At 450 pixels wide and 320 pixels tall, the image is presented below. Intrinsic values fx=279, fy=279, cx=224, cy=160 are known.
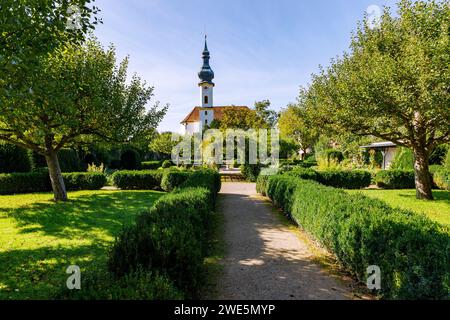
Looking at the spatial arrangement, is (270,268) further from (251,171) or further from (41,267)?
(251,171)

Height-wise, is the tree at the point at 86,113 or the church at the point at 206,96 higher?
the church at the point at 206,96

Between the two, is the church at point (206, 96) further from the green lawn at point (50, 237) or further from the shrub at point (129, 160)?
the green lawn at point (50, 237)

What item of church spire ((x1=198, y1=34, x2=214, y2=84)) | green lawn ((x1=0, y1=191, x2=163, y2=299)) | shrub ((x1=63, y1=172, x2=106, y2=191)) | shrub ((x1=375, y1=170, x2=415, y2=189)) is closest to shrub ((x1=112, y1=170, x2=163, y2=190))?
shrub ((x1=63, y1=172, x2=106, y2=191))

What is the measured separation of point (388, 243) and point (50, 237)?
8377 mm

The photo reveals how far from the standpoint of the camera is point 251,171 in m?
24.9

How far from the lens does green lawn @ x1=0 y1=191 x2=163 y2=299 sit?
5234 mm

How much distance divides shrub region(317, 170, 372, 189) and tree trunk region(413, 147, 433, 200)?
18.8ft

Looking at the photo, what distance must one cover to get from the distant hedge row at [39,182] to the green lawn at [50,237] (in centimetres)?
212

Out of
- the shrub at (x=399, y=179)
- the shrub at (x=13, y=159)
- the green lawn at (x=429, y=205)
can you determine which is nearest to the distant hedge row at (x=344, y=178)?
the shrub at (x=399, y=179)

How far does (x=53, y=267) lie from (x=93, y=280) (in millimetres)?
3761

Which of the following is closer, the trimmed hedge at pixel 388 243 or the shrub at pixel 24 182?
the trimmed hedge at pixel 388 243

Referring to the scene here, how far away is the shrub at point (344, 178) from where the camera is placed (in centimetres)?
1961

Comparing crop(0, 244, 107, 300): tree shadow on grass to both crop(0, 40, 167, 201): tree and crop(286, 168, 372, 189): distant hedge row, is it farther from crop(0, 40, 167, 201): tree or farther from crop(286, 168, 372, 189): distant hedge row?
crop(286, 168, 372, 189): distant hedge row
